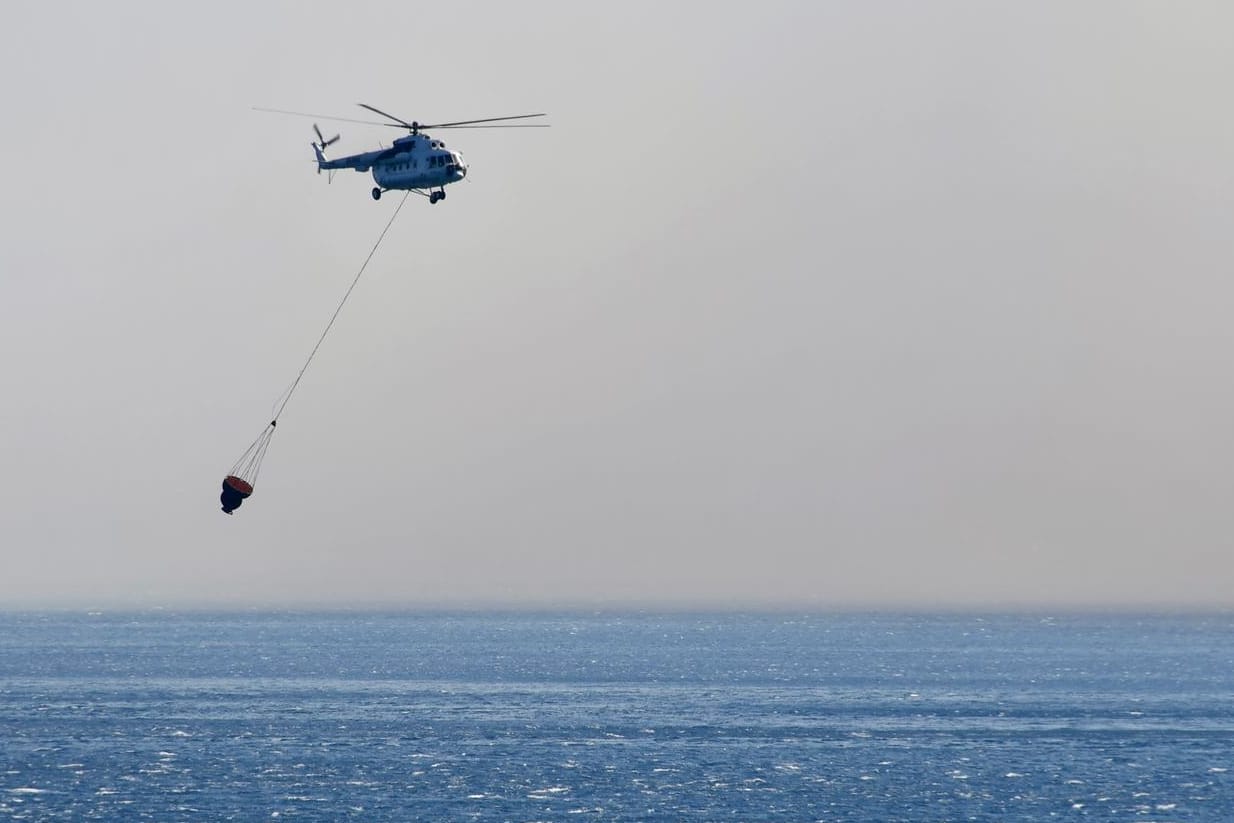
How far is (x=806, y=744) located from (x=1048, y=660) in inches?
3141

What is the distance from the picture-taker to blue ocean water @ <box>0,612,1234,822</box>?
64.5 m

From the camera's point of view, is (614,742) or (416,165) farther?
(614,742)

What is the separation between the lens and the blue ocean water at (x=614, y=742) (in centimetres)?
6450

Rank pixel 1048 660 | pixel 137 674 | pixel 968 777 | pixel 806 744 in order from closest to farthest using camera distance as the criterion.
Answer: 1. pixel 968 777
2. pixel 806 744
3. pixel 137 674
4. pixel 1048 660

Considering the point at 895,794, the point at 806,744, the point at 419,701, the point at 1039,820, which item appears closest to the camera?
the point at 1039,820

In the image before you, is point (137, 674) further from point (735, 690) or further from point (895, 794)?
point (895, 794)

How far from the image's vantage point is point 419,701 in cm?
10469

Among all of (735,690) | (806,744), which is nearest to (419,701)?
(735,690)

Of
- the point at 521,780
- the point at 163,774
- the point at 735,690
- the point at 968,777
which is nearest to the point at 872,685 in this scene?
the point at 735,690

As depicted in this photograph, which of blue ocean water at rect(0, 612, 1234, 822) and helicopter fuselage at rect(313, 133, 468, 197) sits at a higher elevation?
helicopter fuselage at rect(313, 133, 468, 197)

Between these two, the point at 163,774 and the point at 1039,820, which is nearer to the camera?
the point at 1039,820

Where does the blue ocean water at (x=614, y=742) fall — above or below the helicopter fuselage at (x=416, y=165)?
below

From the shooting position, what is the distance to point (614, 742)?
8312 cm

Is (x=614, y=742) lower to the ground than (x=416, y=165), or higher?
lower
